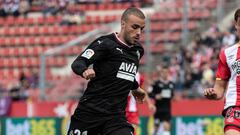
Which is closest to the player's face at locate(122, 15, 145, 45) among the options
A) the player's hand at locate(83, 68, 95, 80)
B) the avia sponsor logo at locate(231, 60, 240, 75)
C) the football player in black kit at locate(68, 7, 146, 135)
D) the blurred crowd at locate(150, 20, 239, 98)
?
the football player in black kit at locate(68, 7, 146, 135)

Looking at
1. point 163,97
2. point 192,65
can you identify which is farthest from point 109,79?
point 192,65

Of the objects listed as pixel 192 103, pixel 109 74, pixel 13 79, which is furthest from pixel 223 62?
pixel 13 79

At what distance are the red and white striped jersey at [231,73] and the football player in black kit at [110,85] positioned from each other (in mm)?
973

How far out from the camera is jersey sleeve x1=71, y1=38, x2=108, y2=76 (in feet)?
26.5

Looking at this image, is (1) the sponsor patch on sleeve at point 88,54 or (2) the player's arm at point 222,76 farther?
(2) the player's arm at point 222,76

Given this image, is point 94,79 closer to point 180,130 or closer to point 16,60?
point 180,130

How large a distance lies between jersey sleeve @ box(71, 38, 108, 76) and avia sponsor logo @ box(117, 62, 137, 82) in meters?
0.25

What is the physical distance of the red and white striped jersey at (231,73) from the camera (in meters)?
8.21

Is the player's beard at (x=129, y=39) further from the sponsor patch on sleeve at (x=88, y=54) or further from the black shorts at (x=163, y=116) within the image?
the black shorts at (x=163, y=116)

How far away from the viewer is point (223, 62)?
27.5ft

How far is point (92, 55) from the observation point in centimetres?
823

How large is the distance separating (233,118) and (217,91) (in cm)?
36

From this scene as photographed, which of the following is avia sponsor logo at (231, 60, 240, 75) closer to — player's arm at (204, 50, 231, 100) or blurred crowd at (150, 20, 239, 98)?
player's arm at (204, 50, 231, 100)

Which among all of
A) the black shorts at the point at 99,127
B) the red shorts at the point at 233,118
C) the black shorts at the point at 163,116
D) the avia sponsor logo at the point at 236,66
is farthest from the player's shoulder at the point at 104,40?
the black shorts at the point at 163,116
